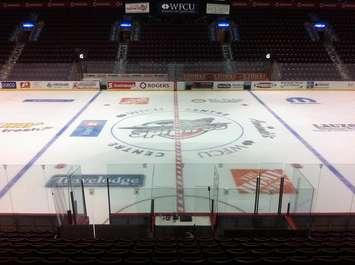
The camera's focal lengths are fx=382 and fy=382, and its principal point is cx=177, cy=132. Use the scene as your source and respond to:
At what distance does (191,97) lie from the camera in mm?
17812

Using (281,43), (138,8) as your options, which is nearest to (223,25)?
(281,43)

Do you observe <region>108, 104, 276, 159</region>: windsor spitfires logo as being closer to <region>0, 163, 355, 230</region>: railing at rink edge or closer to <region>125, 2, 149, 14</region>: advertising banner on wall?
<region>0, 163, 355, 230</region>: railing at rink edge

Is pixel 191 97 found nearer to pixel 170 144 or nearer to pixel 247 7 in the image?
pixel 170 144

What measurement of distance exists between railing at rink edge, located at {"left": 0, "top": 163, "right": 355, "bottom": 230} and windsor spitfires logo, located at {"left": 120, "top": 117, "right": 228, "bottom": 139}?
5163mm

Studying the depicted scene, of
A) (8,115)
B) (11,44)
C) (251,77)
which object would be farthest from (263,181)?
(11,44)

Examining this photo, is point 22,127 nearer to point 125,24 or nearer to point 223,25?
point 125,24

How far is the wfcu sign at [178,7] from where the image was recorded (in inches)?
432

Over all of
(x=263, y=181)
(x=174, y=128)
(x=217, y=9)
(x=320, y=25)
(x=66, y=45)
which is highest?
(x=217, y=9)

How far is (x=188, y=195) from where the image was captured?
236 inches

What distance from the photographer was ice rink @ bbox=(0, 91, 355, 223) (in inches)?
243

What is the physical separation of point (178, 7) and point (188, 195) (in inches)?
267

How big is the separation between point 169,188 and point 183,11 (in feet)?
22.5

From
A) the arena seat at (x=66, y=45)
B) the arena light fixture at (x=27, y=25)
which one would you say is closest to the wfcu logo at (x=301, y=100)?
the arena seat at (x=66, y=45)

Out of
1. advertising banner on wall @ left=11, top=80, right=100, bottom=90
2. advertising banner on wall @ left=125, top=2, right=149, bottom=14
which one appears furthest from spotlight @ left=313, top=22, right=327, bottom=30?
advertising banner on wall @ left=125, top=2, right=149, bottom=14
